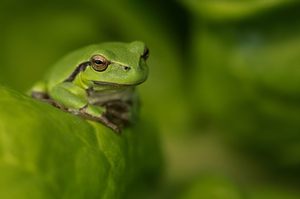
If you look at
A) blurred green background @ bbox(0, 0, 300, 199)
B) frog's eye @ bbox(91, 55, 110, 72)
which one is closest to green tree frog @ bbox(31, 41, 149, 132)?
frog's eye @ bbox(91, 55, 110, 72)

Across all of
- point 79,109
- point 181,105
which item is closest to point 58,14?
point 181,105

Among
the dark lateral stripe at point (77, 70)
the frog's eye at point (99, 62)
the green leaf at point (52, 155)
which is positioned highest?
the frog's eye at point (99, 62)

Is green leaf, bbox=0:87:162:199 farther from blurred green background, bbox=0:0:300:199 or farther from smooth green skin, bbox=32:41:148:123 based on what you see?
blurred green background, bbox=0:0:300:199

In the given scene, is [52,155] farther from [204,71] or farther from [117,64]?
[204,71]

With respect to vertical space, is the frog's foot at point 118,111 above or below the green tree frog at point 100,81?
below

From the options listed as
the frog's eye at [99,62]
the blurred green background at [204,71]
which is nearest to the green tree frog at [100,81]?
the frog's eye at [99,62]

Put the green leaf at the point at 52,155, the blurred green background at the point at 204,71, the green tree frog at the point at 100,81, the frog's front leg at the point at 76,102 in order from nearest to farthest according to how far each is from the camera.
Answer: the green leaf at the point at 52,155
the frog's front leg at the point at 76,102
the green tree frog at the point at 100,81
the blurred green background at the point at 204,71

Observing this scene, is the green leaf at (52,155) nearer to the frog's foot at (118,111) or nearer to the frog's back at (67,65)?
the frog's foot at (118,111)

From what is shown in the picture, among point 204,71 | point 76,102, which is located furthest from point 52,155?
point 204,71
